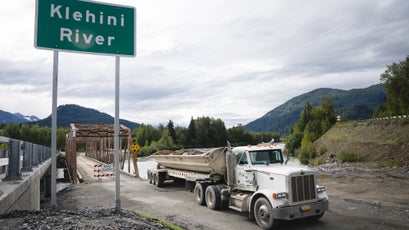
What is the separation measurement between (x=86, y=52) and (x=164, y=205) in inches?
316

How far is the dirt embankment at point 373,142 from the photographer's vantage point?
31.2m

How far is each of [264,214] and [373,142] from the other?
111 feet

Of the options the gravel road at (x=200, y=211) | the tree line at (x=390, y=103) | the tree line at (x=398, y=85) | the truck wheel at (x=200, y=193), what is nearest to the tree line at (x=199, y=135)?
the tree line at (x=390, y=103)

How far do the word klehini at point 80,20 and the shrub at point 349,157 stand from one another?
3640 cm

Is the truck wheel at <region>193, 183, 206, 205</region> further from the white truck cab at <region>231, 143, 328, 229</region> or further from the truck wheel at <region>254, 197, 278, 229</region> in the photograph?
the truck wheel at <region>254, 197, 278, 229</region>

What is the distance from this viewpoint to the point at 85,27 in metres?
5.73

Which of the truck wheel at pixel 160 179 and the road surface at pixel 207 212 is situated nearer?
the road surface at pixel 207 212

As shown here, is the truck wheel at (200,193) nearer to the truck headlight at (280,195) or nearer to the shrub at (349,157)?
the truck headlight at (280,195)

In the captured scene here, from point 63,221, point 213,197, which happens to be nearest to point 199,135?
Answer: point 213,197

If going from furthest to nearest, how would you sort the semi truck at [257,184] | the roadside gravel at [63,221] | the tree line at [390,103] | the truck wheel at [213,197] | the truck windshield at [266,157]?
the tree line at [390,103], the truck wheel at [213,197], the truck windshield at [266,157], the semi truck at [257,184], the roadside gravel at [63,221]

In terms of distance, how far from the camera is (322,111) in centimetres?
9012

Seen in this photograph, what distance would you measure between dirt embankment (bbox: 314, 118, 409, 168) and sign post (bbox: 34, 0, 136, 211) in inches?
1106

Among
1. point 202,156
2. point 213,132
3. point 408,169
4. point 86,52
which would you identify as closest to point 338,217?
point 202,156

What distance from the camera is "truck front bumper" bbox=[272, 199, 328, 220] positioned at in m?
8.20
